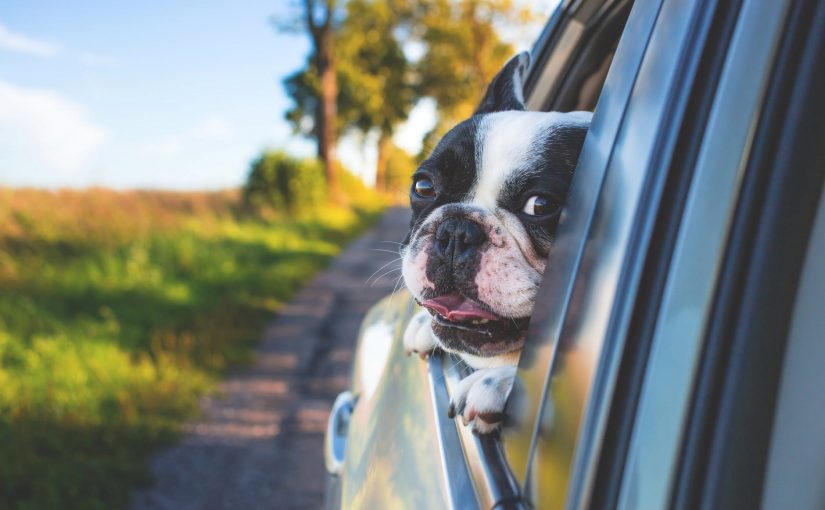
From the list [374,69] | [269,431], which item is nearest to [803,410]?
[269,431]

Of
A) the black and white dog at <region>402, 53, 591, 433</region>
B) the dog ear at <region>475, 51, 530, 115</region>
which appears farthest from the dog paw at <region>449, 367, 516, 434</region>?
the dog ear at <region>475, 51, 530, 115</region>

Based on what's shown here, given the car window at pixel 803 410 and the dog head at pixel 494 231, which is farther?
the dog head at pixel 494 231

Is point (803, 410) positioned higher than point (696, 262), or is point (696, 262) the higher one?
point (696, 262)

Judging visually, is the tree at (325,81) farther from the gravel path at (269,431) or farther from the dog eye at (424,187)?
the dog eye at (424,187)

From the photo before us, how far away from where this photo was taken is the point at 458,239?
154 centimetres

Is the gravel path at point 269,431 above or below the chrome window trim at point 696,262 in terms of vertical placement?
below

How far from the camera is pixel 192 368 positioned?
533cm

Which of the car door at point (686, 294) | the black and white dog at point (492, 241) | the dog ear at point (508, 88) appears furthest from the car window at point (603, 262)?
the dog ear at point (508, 88)

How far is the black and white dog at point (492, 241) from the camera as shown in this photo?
4.88ft

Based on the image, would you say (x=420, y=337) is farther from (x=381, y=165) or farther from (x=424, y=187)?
(x=381, y=165)

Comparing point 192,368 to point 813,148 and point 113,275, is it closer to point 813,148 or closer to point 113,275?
point 113,275

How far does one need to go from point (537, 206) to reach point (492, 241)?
160mm

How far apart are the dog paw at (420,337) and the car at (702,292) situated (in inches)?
32.0

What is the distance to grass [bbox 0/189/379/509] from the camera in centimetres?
369
